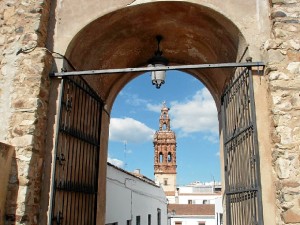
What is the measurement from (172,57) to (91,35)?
179 cm

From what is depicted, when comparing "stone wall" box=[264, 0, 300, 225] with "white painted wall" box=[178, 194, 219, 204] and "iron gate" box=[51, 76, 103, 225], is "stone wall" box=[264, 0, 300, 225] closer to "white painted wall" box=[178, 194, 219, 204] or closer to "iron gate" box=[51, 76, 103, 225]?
"iron gate" box=[51, 76, 103, 225]

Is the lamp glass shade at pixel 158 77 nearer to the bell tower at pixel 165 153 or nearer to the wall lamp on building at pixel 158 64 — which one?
the wall lamp on building at pixel 158 64

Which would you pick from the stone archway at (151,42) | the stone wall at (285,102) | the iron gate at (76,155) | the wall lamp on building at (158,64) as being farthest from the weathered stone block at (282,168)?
the iron gate at (76,155)

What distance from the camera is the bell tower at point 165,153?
52.4 m

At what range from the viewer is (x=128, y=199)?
1089cm

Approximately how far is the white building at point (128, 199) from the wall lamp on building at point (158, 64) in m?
3.54

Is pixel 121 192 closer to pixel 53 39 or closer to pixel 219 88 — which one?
pixel 219 88

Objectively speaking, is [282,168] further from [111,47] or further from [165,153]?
[165,153]

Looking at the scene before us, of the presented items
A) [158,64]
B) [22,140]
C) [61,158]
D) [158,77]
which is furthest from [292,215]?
[158,64]

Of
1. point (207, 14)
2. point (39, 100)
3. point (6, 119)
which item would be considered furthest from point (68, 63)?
point (207, 14)

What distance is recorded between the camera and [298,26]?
3.91 m

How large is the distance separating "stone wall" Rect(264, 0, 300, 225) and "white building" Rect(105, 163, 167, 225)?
17.4 ft

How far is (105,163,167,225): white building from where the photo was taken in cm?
875

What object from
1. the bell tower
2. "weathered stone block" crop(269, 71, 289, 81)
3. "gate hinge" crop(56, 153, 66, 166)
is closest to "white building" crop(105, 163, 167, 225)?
"gate hinge" crop(56, 153, 66, 166)
